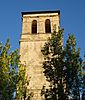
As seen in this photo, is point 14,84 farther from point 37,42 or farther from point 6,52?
point 37,42

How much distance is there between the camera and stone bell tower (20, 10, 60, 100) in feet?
97.5

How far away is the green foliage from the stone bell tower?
27.5ft

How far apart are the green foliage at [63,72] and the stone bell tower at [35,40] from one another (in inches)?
330

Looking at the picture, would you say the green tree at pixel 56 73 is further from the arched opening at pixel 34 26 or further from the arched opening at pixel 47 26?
the arched opening at pixel 34 26

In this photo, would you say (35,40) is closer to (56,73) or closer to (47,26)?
(47,26)

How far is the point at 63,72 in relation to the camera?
66.9 feet

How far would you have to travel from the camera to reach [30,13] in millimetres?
35219

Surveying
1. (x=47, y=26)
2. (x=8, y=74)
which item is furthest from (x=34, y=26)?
(x=8, y=74)

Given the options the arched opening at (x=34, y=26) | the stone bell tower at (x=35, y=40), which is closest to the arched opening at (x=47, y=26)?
the stone bell tower at (x=35, y=40)

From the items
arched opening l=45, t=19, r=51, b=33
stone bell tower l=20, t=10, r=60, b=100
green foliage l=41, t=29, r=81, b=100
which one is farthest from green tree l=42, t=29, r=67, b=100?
arched opening l=45, t=19, r=51, b=33

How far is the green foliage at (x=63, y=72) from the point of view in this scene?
65.1 ft

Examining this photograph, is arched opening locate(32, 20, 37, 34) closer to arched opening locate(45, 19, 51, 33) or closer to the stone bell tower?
the stone bell tower

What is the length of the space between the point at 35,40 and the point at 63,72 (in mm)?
12677

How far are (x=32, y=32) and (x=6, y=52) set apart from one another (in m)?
12.6
